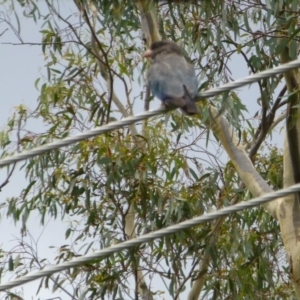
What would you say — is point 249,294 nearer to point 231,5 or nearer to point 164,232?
point 231,5

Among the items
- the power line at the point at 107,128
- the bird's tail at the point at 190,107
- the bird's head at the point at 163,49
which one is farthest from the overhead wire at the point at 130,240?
the bird's head at the point at 163,49

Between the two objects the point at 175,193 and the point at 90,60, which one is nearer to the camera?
the point at 175,193

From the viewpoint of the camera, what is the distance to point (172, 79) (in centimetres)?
471

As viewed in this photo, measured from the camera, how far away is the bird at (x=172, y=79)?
4.34m

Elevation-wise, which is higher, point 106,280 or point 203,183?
point 203,183

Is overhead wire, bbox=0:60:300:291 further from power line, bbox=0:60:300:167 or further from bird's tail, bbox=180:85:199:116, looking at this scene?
bird's tail, bbox=180:85:199:116

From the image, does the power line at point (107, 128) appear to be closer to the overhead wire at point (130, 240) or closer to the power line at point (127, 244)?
the overhead wire at point (130, 240)

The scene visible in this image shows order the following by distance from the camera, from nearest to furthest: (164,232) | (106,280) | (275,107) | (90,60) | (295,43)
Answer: (164,232) → (295,43) → (106,280) → (275,107) → (90,60)

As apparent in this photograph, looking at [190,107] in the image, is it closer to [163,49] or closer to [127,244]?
[163,49]

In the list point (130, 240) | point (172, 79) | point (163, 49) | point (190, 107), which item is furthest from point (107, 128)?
point (163, 49)

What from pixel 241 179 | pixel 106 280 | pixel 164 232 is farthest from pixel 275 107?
pixel 164 232

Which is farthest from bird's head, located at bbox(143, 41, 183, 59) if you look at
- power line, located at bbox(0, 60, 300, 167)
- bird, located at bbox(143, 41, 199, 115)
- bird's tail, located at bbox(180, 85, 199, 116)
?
power line, located at bbox(0, 60, 300, 167)

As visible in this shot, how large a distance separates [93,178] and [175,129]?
642 mm

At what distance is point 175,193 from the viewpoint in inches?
262
